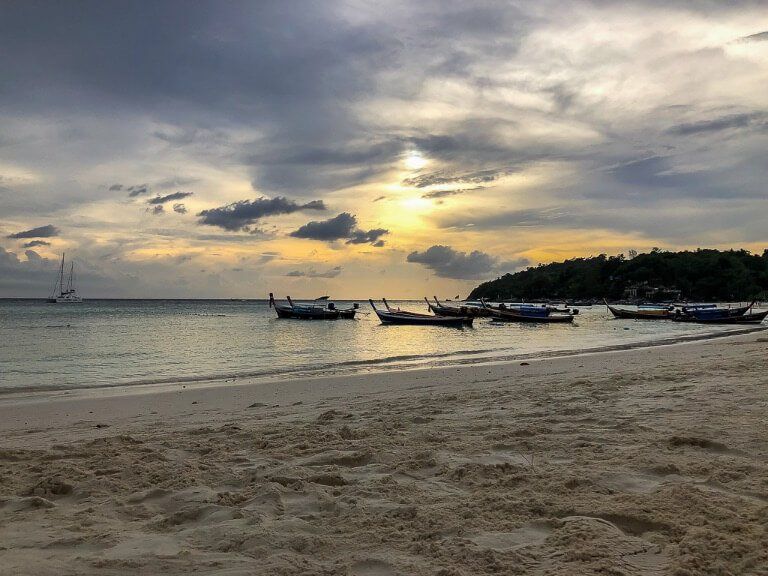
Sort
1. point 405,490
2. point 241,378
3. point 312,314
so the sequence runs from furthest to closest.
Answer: point 312,314
point 241,378
point 405,490

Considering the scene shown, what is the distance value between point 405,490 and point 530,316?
52777 mm

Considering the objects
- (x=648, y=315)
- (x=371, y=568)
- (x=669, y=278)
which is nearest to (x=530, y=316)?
(x=648, y=315)

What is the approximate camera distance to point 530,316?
2165 inches

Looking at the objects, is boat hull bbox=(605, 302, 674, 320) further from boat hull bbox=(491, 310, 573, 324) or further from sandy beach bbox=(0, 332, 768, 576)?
sandy beach bbox=(0, 332, 768, 576)

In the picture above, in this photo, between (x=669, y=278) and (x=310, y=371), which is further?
(x=669, y=278)

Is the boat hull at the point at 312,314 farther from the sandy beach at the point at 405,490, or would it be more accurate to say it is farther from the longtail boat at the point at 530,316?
the sandy beach at the point at 405,490

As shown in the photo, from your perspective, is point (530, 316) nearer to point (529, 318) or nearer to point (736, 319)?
point (529, 318)

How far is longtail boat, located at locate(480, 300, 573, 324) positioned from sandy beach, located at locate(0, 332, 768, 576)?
4568 cm

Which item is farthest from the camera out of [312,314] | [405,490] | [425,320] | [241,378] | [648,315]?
[312,314]

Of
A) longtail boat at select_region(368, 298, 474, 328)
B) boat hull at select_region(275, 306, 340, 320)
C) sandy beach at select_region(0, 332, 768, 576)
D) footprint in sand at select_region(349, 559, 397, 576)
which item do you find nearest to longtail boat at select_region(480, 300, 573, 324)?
longtail boat at select_region(368, 298, 474, 328)

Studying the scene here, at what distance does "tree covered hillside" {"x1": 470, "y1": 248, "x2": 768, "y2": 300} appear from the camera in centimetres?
11100

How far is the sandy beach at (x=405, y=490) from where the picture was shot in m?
3.12

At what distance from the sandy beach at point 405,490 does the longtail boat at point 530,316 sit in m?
45.7

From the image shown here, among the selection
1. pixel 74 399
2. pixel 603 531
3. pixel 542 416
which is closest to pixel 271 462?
pixel 603 531
